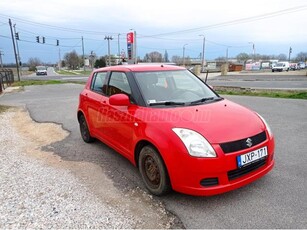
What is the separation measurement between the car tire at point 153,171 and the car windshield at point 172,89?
0.69 metres

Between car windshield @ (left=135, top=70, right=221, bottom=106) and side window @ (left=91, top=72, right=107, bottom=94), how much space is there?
974 millimetres

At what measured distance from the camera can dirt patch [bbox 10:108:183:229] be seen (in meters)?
2.71

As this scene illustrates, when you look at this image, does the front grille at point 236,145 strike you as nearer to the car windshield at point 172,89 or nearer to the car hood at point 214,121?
the car hood at point 214,121

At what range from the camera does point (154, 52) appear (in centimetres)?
9462

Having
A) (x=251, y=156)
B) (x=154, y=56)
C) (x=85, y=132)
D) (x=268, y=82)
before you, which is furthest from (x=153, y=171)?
(x=154, y=56)

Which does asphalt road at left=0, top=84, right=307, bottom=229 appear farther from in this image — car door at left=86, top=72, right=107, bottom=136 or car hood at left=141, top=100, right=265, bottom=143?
car hood at left=141, top=100, right=265, bottom=143

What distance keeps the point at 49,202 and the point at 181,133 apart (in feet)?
6.01

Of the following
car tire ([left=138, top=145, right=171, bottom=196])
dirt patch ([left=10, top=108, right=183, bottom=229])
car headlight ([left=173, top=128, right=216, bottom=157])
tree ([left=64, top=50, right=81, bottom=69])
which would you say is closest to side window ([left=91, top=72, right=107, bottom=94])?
dirt patch ([left=10, top=108, right=183, bottom=229])

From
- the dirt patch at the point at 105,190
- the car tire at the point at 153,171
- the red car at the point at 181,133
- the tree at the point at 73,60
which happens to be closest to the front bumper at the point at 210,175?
the red car at the point at 181,133

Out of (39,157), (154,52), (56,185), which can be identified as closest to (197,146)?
Answer: (56,185)

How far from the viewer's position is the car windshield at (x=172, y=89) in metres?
3.51

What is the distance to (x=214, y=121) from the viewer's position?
298 centimetres

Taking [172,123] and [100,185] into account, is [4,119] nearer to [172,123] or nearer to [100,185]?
[100,185]

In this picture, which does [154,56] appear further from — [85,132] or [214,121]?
[214,121]
